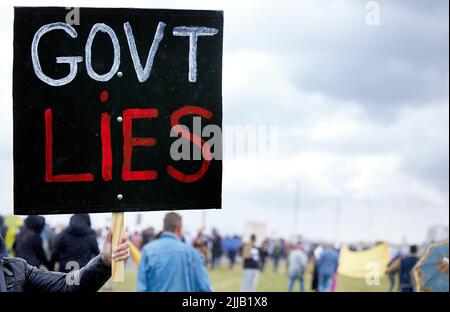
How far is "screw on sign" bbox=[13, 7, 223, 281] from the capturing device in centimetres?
522

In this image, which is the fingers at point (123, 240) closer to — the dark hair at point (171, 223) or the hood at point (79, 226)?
the dark hair at point (171, 223)

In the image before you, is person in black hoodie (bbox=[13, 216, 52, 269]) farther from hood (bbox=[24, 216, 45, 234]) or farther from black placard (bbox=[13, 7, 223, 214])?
black placard (bbox=[13, 7, 223, 214])

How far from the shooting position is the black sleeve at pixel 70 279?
4.96 metres

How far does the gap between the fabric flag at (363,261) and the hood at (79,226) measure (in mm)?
14258

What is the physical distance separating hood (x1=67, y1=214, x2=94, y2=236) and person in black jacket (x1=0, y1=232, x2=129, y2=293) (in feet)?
21.8

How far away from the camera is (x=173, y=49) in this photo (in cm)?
541

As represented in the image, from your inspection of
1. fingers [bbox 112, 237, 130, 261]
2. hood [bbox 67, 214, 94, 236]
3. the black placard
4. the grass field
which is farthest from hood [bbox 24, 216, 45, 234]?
fingers [bbox 112, 237, 130, 261]

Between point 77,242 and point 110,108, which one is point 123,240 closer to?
point 110,108

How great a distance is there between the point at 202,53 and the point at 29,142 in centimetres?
105

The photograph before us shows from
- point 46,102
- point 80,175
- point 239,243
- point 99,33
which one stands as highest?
point 99,33
